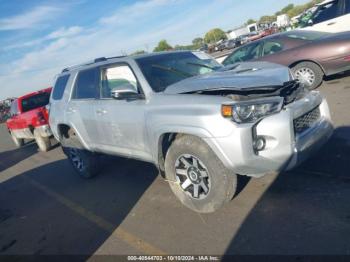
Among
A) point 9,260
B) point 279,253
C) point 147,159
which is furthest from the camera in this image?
point 147,159

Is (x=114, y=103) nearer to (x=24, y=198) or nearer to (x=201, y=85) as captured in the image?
(x=201, y=85)

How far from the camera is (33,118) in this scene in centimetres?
970

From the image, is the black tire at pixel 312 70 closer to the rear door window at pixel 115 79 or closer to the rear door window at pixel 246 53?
the rear door window at pixel 246 53

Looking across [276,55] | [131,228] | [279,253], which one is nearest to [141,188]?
[131,228]

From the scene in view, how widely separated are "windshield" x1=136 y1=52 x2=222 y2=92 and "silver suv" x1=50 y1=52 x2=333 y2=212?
14 millimetres

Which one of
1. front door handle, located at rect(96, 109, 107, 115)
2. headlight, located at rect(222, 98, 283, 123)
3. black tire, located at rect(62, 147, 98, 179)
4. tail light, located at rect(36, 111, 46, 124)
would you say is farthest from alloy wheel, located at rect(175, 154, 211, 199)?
tail light, located at rect(36, 111, 46, 124)

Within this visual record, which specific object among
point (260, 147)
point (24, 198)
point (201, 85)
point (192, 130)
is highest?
point (201, 85)

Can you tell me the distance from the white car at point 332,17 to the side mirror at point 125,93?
7.65 metres

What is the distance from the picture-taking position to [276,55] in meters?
8.20

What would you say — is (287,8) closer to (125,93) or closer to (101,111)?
(101,111)

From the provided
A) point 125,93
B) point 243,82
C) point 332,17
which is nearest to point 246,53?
point 332,17

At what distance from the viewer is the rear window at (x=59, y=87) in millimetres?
6176

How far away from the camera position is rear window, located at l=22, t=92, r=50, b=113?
1041cm

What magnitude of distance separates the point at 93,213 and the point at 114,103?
1545 mm
